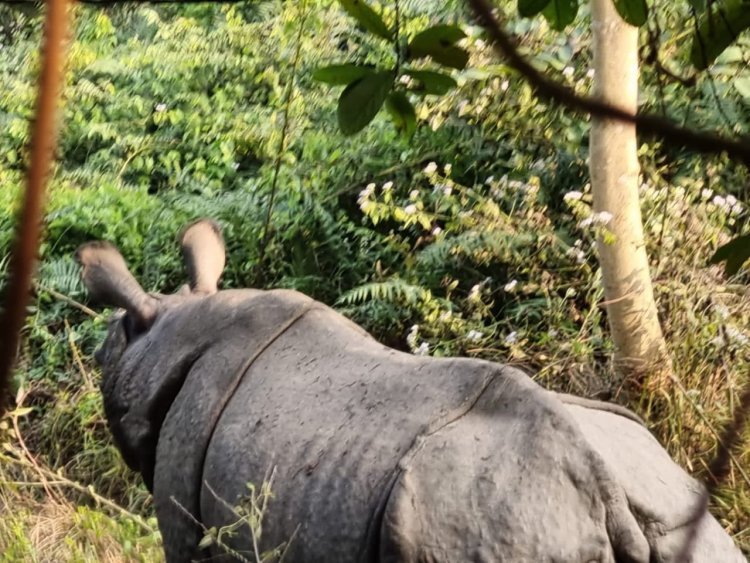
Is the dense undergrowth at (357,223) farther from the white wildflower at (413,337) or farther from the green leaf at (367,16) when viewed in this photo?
the green leaf at (367,16)

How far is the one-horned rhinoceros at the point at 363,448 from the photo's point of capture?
1949 mm

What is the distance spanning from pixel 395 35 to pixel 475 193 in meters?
4.19

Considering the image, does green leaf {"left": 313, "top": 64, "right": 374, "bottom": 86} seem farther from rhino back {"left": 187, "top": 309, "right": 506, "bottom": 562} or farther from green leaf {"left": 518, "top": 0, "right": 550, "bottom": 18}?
rhino back {"left": 187, "top": 309, "right": 506, "bottom": 562}

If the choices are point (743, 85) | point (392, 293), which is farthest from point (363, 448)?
point (743, 85)

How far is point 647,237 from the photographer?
4.59 meters

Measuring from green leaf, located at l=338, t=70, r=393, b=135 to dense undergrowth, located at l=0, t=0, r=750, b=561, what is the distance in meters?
2.43

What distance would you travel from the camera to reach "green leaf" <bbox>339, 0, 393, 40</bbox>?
1075 millimetres

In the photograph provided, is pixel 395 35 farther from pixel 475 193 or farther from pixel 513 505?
pixel 475 193

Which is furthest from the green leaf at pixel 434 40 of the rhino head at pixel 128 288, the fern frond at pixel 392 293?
the fern frond at pixel 392 293

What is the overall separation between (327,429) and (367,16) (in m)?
1.40

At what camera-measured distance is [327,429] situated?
2334 millimetres

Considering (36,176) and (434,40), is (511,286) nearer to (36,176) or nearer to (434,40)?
(434,40)

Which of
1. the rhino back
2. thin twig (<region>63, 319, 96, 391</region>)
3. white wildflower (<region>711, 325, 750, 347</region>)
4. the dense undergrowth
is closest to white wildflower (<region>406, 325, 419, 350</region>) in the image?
the dense undergrowth

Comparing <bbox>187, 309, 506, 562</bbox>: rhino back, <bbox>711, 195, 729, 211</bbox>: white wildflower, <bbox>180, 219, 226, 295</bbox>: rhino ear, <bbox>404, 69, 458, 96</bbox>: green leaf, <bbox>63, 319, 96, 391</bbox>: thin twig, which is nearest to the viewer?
<bbox>404, 69, 458, 96</bbox>: green leaf
